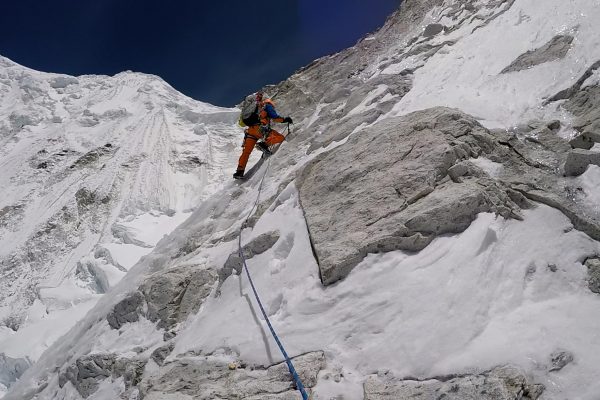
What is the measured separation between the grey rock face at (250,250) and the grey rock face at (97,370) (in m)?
1.71

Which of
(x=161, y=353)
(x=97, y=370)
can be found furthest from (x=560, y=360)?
(x=97, y=370)

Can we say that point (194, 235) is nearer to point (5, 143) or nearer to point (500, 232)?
point (500, 232)

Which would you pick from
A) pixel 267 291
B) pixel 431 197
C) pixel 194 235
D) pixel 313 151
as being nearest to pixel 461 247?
pixel 431 197

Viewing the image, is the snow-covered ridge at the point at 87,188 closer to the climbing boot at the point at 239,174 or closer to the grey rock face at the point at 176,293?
the climbing boot at the point at 239,174

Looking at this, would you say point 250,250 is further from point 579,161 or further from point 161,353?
point 579,161

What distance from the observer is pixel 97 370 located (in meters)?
6.82

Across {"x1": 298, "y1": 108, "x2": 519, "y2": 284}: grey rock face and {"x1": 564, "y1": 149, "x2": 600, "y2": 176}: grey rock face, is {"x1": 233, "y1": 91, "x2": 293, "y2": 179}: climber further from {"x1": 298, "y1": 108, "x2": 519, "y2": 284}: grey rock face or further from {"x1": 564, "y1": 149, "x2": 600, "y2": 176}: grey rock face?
{"x1": 564, "y1": 149, "x2": 600, "y2": 176}: grey rock face

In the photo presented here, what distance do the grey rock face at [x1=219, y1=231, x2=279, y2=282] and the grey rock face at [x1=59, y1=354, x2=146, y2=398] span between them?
67.3 inches

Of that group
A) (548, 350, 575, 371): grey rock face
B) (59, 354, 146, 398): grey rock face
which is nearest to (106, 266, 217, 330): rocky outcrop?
(59, 354, 146, 398): grey rock face

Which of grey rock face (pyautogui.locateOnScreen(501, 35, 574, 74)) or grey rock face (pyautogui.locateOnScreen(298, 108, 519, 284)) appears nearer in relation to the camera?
grey rock face (pyautogui.locateOnScreen(298, 108, 519, 284))

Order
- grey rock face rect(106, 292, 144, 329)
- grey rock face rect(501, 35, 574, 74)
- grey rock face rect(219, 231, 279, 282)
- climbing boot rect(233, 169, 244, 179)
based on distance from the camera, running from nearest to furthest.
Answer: grey rock face rect(219, 231, 279, 282) < grey rock face rect(106, 292, 144, 329) < grey rock face rect(501, 35, 574, 74) < climbing boot rect(233, 169, 244, 179)

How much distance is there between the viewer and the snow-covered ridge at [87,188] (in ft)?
46.6

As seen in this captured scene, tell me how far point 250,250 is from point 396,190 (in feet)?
7.98

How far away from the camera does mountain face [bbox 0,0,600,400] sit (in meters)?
3.91
